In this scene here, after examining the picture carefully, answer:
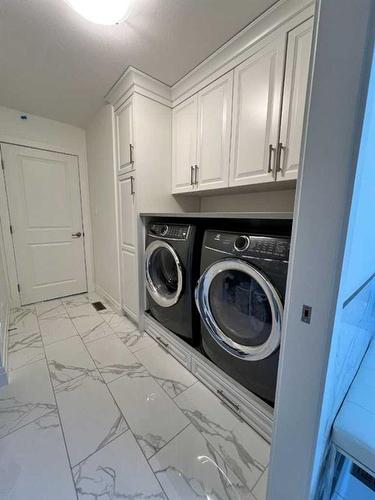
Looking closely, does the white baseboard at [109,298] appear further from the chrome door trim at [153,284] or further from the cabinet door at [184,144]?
the cabinet door at [184,144]

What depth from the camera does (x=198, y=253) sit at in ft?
4.60

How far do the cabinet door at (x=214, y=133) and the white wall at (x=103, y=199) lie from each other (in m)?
0.96

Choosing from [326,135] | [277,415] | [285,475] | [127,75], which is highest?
[127,75]

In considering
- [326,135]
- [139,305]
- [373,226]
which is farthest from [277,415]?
[139,305]

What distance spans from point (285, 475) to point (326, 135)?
2.88ft

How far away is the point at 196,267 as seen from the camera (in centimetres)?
139

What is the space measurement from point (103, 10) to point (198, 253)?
1430mm

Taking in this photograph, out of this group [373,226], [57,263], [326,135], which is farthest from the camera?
[57,263]

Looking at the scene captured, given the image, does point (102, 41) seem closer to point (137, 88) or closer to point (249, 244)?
point (137, 88)

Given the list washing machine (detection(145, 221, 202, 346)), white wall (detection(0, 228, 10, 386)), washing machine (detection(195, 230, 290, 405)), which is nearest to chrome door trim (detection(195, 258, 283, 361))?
washing machine (detection(195, 230, 290, 405))

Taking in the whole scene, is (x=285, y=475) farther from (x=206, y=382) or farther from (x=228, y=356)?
(x=206, y=382)

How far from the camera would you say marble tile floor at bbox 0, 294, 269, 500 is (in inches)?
34.6

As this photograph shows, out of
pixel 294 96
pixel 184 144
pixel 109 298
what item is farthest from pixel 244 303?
pixel 109 298

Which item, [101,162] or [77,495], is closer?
[77,495]
